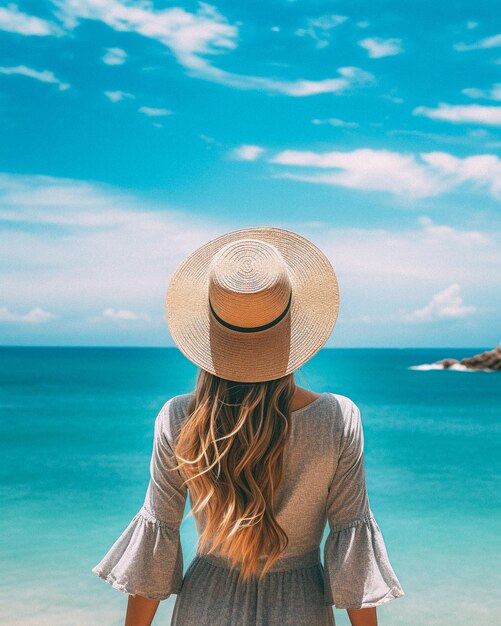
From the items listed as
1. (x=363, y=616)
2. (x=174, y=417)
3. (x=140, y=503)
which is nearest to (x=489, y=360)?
(x=140, y=503)

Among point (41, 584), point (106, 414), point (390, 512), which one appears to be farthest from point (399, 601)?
point (106, 414)

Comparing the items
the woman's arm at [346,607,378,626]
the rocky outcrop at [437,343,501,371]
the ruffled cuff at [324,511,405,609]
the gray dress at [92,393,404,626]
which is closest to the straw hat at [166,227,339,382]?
the gray dress at [92,393,404,626]

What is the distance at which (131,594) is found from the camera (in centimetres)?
147

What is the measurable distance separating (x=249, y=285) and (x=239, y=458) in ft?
1.10

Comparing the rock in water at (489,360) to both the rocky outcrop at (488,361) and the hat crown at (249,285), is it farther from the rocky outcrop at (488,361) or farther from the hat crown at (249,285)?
the hat crown at (249,285)

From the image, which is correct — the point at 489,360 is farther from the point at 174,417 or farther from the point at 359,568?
the point at 174,417

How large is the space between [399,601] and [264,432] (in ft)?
13.7

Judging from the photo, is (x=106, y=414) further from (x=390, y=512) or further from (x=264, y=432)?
(x=264, y=432)

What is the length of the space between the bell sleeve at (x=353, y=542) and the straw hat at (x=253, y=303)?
18cm

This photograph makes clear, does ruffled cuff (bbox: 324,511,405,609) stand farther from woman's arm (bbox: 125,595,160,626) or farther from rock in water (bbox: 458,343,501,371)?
rock in water (bbox: 458,343,501,371)

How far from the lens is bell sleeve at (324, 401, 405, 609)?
1.37 meters

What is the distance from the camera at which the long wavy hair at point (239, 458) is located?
4.36 ft

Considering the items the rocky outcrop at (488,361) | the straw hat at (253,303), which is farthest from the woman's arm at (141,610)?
the rocky outcrop at (488,361)

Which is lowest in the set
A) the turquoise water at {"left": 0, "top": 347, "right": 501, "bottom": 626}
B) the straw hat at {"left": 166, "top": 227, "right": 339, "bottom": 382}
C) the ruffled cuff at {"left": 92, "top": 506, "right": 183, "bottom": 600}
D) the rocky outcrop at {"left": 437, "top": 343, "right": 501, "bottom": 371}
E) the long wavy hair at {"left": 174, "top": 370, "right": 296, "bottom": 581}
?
the rocky outcrop at {"left": 437, "top": 343, "right": 501, "bottom": 371}
